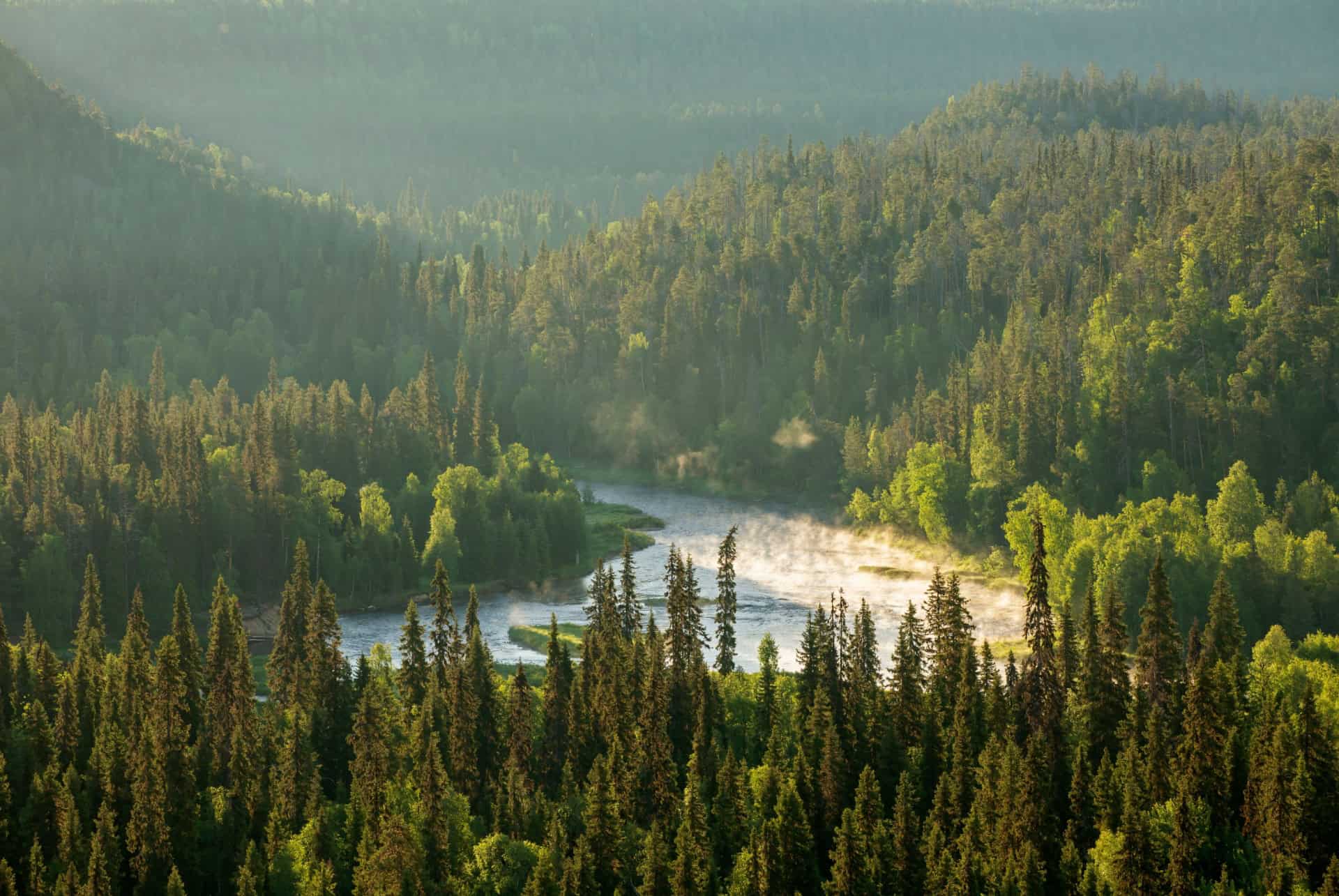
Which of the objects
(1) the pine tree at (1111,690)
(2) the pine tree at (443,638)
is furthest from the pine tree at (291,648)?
(1) the pine tree at (1111,690)

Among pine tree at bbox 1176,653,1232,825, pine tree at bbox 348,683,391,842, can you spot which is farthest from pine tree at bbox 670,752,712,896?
pine tree at bbox 1176,653,1232,825

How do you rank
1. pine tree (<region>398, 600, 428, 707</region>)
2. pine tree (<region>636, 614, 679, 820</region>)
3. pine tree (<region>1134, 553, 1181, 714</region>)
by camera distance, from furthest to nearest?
pine tree (<region>398, 600, 428, 707</region>) → pine tree (<region>636, 614, 679, 820</region>) → pine tree (<region>1134, 553, 1181, 714</region>)

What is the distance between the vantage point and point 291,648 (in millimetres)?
153250

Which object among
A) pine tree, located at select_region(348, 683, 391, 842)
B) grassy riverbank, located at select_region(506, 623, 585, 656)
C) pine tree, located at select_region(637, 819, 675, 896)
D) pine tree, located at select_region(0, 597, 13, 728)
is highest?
pine tree, located at select_region(0, 597, 13, 728)

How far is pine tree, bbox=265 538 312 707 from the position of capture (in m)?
147

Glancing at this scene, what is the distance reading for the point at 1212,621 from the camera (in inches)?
5369

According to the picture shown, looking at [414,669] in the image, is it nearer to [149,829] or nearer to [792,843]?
[149,829]

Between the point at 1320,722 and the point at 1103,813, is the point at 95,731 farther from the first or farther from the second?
the point at 1320,722

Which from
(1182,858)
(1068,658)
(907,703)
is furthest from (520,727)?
(1182,858)

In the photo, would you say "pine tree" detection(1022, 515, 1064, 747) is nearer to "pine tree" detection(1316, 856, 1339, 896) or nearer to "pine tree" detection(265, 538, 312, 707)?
"pine tree" detection(1316, 856, 1339, 896)

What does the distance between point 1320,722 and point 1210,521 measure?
8022 centimetres

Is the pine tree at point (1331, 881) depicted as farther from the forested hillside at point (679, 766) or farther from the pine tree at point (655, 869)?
the pine tree at point (655, 869)

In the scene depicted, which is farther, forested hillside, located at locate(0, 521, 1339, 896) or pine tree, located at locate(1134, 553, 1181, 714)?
pine tree, located at locate(1134, 553, 1181, 714)

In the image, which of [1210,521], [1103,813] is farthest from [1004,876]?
[1210,521]
